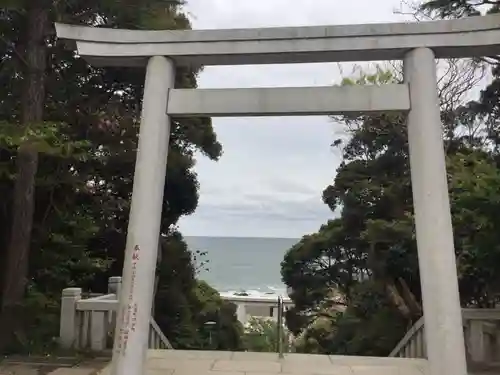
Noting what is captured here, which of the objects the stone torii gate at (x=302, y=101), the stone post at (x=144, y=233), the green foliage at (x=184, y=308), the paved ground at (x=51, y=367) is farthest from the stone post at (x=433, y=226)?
the green foliage at (x=184, y=308)

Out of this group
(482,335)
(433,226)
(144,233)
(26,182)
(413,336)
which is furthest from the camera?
(413,336)

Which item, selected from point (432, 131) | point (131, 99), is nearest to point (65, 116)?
point (131, 99)

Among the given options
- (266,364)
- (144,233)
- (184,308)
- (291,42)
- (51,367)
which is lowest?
(51,367)

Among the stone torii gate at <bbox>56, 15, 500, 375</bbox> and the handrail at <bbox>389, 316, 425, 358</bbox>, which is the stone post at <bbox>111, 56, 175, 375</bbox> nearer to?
the stone torii gate at <bbox>56, 15, 500, 375</bbox>

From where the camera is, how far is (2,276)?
7.82 metres

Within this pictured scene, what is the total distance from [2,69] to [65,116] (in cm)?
116

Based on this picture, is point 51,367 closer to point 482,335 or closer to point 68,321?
point 68,321

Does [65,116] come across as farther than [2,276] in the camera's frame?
Yes

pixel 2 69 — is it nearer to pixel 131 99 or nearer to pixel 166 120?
pixel 131 99

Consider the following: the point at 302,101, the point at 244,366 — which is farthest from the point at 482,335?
the point at 302,101

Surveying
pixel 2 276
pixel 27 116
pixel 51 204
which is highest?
pixel 27 116

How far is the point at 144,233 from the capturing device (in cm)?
499

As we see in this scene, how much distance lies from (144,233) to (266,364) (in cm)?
228

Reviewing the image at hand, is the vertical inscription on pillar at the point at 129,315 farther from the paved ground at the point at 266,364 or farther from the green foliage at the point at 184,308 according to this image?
the green foliage at the point at 184,308
